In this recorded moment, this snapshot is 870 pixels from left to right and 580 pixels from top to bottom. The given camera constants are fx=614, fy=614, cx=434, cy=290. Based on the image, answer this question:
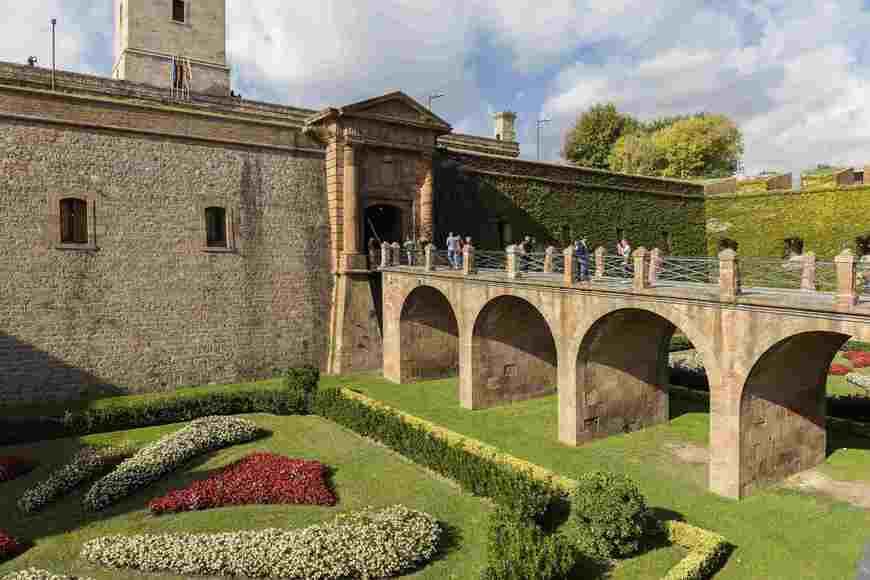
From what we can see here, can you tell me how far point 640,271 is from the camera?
14078mm

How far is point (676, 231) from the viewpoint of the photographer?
37.5m

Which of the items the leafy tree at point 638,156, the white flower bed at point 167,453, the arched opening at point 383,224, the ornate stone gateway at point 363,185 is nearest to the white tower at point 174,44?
the ornate stone gateway at point 363,185

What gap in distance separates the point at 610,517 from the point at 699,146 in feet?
152

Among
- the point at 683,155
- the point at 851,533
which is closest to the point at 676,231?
the point at 683,155

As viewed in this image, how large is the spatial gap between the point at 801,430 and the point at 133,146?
21289 millimetres

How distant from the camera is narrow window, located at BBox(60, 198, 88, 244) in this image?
19.8 m

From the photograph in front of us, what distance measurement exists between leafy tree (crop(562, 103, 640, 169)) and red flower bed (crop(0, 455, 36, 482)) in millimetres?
46197

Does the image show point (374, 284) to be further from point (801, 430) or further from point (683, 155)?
point (683, 155)

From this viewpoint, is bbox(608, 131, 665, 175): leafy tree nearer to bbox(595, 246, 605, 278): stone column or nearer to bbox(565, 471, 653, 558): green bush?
bbox(595, 246, 605, 278): stone column

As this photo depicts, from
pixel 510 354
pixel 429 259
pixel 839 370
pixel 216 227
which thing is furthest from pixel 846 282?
pixel 216 227

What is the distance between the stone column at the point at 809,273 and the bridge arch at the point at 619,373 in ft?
12.3

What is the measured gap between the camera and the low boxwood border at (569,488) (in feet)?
32.7

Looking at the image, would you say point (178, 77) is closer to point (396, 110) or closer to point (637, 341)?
point (396, 110)

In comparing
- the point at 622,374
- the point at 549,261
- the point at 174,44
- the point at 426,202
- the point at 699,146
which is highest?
the point at 174,44
